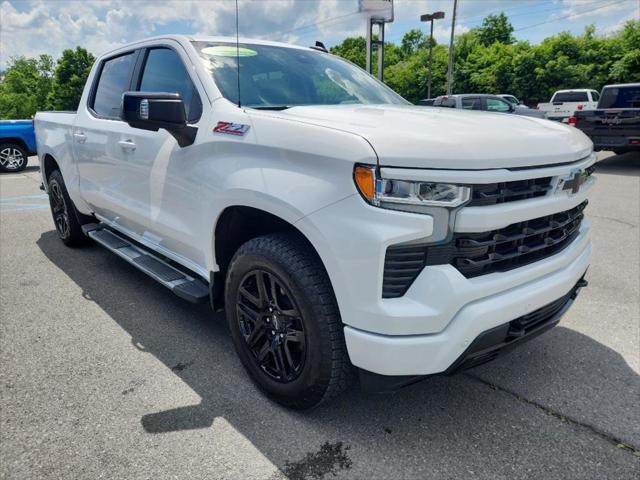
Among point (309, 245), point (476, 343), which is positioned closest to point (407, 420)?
point (476, 343)

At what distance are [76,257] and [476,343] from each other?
4.39 m

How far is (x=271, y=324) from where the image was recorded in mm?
2438

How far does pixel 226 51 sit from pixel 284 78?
1.31ft

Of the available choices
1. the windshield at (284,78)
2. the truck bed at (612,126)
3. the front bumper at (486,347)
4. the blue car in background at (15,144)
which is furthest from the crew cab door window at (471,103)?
the front bumper at (486,347)

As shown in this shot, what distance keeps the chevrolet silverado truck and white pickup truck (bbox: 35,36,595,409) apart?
30.9 feet

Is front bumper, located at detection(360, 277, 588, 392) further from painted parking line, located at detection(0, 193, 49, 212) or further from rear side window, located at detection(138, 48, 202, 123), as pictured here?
painted parking line, located at detection(0, 193, 49, 212)

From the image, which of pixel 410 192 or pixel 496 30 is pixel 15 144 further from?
pixel 496 30

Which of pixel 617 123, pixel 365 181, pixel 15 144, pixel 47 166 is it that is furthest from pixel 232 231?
pixel 15 144

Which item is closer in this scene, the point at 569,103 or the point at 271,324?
the point at 271,324

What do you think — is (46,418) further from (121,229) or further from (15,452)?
(121,229)

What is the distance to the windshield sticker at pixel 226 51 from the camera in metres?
3.00

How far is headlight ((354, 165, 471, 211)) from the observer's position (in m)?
1.84

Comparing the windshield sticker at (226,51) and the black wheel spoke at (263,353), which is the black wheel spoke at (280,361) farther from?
the windshield sticker at (226,51)

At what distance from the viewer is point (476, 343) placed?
1970mm
